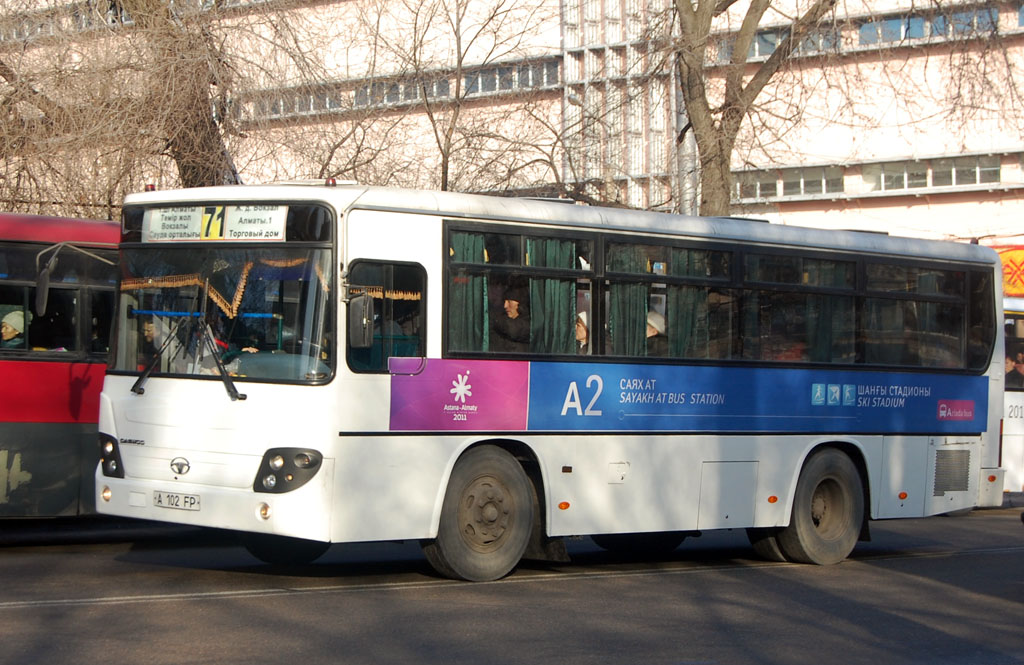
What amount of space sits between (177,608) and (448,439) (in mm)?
2450

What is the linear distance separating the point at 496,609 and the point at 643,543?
182 inches

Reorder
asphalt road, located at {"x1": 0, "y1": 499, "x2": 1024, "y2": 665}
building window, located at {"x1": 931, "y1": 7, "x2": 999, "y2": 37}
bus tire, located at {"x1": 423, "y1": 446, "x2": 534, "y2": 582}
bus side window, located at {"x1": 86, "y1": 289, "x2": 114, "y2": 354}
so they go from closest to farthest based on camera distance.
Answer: asphalt road, located at {"x1": 0, "y1": 499, "x2": 1024, "y2": 665} → bus tire, located at {"x1": 423, "y1": 446, "x2": 534, "y2": 582} → bus side window, located at {"x1": 86, "y1": 289, "x2": 114, "y2": 354} → building window, located at {"x1": 931, "y1": 7, "x2": 999, "y2": 37}

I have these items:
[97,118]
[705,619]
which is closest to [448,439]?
[705,619]

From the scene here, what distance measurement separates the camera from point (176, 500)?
987 centimetres

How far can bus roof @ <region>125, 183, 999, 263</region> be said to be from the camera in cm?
1013

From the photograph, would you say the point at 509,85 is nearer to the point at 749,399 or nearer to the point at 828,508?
the point at 828,508

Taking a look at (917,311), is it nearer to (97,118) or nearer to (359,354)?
(359,354)

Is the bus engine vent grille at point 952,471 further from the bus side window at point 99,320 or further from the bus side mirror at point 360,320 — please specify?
the bus side window at point 99,320

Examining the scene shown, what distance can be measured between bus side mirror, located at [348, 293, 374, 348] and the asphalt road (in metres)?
1.87

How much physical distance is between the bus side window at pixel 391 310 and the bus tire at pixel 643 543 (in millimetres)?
4119

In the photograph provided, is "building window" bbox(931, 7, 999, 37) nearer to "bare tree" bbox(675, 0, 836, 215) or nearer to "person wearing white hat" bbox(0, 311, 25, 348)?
"bare tree" bbox(675, 0, 836, 215)

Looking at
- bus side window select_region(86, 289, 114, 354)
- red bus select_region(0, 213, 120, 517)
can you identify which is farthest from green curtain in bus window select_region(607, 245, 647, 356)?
bus side window select_region(86, 289, 114, 354)

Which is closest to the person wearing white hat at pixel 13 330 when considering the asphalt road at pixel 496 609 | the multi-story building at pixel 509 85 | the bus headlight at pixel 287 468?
the asphalt road at pixel 496 609

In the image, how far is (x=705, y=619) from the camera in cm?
941
